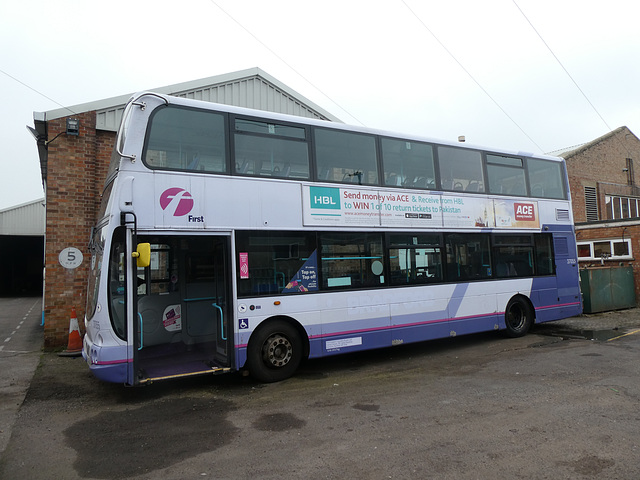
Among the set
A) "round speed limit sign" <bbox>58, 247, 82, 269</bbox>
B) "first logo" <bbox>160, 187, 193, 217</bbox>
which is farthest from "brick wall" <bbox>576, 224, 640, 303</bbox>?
"round speed limit sign" <bbox>58, 247, 82, 269</bbox>

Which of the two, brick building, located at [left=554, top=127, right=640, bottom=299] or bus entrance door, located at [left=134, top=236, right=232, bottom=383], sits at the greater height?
brick building, located at [left=554, top=127, right=640, bottom=299]

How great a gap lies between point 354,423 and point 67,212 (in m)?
8.12

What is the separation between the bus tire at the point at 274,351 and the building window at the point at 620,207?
73.6 ft

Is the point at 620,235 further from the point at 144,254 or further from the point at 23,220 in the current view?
the point at 23,220

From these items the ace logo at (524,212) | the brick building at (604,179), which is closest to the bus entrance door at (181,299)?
the ace logo at (524,212)

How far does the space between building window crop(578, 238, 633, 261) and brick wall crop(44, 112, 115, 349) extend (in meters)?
16.5

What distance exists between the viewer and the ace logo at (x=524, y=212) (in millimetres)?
9656

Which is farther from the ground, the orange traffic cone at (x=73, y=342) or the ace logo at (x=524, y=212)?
the ace logo at (x=524, y=212)

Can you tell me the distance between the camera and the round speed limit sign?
30.2 feet

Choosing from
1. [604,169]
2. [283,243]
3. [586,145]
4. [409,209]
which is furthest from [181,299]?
[604,169]

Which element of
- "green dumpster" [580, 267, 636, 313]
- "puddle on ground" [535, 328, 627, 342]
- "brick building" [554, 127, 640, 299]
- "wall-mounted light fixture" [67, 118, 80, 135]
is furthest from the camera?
"brick building" [554, 127, 640, 299]

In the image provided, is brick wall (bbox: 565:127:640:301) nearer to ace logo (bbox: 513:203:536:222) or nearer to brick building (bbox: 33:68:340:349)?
ace logo (bbox: 513:203:536:222)

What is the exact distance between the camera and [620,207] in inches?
926

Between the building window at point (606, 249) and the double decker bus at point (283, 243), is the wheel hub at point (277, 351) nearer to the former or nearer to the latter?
the double decker bus at point (283, 243)
